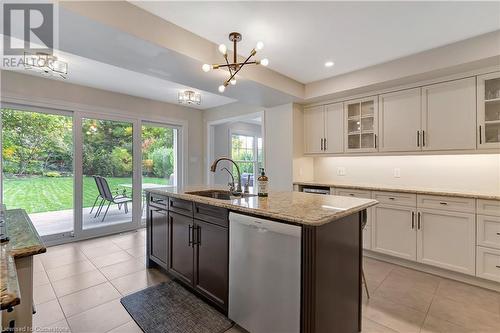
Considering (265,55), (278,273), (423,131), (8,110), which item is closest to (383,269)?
(423,131)

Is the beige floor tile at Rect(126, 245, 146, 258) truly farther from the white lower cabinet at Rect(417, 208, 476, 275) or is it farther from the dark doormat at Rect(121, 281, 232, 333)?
the white lower cabinet at Rect(417, 208, 476, 275)

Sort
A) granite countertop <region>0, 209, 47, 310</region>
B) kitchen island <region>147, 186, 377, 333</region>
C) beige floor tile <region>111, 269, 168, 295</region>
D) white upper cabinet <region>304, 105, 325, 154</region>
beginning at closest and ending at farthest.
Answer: granite countertop <region>0, 209, 47, 310</region>, kitchen island <region>147, 186, 377, 333</region>, beige floor tile <region>111, 269, 168, 295</region>, white upper cabinet <region>304, 105, 325, 154</region>

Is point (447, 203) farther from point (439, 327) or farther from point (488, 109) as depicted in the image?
point (439, 327)

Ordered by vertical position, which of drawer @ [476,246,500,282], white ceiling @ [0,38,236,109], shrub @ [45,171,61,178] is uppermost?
white ceiling @ [0,38,236,109]

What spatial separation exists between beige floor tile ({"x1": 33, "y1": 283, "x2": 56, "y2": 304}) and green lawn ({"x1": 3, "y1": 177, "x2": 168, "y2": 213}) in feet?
5.61

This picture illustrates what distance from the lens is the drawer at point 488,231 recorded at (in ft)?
7.63

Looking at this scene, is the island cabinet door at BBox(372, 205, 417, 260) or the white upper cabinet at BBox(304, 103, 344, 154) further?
the white upper cabinet at BBox(304, 103, 344, 154)

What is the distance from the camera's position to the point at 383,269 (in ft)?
9.45

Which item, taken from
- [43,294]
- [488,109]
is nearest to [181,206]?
[43,294]

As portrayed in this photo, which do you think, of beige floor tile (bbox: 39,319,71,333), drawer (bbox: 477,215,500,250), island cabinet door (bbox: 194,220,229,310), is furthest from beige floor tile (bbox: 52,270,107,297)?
drawer (bbox: 477,215,500,250)

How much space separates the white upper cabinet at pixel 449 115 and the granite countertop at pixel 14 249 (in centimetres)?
367

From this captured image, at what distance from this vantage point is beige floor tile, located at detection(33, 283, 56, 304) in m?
2.20

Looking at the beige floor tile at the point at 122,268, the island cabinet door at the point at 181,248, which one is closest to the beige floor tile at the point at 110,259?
the beige floor tile at the point at 122,268

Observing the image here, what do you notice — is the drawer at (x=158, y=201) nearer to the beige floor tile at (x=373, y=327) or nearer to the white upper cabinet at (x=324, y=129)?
the beige floor tile at (x=373, y=327)
